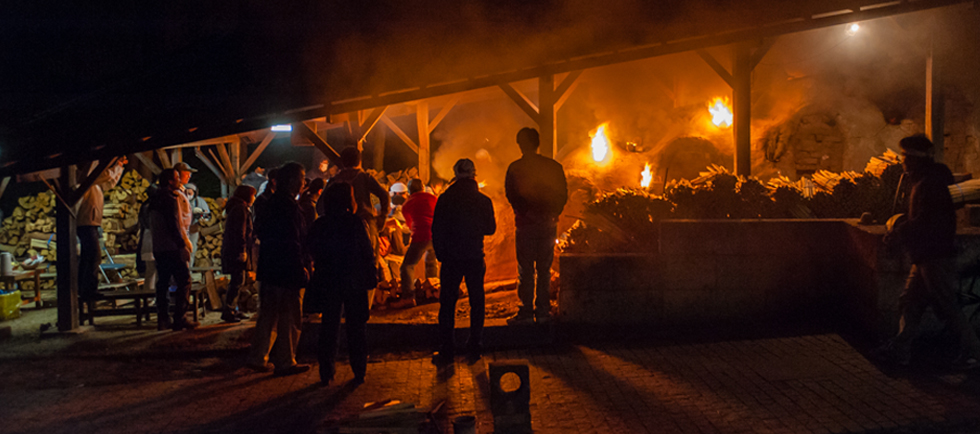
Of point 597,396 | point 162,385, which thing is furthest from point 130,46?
point 597,396

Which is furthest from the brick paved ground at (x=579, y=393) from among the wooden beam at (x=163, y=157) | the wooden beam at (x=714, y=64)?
Result: the wooden beam at (x=163, y=157)

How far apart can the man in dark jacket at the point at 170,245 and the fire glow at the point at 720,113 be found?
12.0 meters

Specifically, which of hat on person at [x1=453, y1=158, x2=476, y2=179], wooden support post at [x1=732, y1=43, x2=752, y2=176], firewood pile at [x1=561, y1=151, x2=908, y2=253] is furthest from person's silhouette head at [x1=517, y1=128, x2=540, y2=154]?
wooden support post at [x1=732, y1=43, x2=752, y2=176]

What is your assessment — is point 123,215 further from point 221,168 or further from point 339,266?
point 339,266

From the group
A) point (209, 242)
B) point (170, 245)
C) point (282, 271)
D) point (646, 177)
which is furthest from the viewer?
point (646, 177)

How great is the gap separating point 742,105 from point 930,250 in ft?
16.5

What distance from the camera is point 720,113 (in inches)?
597

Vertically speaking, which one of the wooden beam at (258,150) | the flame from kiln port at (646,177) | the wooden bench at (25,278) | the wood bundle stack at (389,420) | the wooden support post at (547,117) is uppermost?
the wooden beam at (258,150)

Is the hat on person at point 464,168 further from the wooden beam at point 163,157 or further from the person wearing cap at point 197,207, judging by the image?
the wooden beam at point 163,157

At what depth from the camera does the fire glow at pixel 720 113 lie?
1509 cm

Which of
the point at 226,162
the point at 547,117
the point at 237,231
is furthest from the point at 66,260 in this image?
the point at 226,162

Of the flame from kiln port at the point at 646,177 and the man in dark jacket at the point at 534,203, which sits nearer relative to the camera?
the man in dark jacket at the point at 534,203

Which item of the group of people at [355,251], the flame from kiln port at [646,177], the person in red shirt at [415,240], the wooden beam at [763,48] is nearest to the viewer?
the group of people at [355,251]

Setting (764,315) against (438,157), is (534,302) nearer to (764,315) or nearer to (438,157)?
(764,315)
